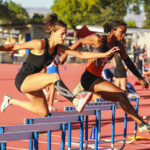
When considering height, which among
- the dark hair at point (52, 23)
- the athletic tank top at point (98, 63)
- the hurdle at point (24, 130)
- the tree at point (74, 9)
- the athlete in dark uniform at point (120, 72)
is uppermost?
the tree at point (74, 9)

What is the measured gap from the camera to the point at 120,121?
937cm

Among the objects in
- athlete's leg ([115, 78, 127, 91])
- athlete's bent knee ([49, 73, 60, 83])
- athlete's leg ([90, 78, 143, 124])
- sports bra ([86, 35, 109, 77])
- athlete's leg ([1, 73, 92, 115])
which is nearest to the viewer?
athlete's leg ([1, 73, 92, 115])

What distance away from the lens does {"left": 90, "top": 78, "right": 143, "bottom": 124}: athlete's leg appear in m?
6.08

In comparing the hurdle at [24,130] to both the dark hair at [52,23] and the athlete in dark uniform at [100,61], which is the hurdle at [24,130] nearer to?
the dark hair at [52,23]

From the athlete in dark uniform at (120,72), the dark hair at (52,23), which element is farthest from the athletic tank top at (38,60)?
the athlete in dark uniform at (120,72)

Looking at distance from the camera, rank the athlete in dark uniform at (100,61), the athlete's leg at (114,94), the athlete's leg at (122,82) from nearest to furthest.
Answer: the athlete's leg at (114,94), the athlete in dark uniform at (100,61), the athlete's leg at (122,82)

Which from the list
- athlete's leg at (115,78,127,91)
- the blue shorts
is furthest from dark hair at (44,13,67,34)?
athlete's leg at (115,78,127,91)

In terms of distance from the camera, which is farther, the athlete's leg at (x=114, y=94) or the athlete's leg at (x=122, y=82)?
the athlete's leg at (x=122, y=82)

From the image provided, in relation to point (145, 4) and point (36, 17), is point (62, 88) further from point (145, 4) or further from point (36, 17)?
point (36, 17)

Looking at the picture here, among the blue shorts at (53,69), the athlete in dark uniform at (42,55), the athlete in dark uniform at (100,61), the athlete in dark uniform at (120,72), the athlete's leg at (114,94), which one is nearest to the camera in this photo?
the athlete in dark uniform at (42,55)

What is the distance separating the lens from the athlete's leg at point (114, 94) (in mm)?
6077

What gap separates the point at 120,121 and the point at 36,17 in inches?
3494

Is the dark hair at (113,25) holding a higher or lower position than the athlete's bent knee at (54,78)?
higher

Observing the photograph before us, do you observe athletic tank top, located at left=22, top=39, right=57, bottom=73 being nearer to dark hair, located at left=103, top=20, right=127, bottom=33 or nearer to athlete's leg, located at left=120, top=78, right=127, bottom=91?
dark hair, located at left=103, top=20, right=127, bottom=33
